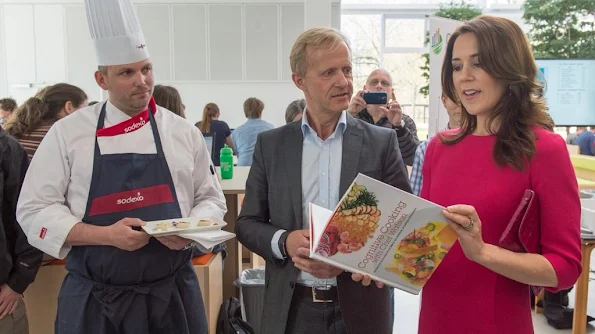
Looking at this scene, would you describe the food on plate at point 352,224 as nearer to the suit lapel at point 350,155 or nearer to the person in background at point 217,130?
the suit lapel at point 350,155

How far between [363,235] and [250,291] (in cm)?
218

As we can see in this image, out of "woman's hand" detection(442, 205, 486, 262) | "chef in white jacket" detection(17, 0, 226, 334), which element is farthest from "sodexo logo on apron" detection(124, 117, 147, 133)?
"woman's hand" detection(442, 205, 486, 262)

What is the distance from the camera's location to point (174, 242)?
162 centimetres

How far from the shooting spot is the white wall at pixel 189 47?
1078 centimetres

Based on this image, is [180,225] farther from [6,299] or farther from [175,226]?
[6,299]

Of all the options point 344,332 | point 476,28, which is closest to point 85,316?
point 344,332

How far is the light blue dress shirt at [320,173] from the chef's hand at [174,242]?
0.93 feet

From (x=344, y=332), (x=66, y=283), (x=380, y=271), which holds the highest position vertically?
(x=380, y=271)

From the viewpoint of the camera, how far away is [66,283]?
173 cm

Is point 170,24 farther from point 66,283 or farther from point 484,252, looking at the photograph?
point 484,252

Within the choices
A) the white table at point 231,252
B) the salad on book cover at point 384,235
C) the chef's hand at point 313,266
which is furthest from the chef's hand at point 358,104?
the salad on book cover at point 384,235

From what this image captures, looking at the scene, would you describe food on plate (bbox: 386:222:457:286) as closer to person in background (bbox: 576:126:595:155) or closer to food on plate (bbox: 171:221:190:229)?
food on plate (bbox: 171:221:190:229)

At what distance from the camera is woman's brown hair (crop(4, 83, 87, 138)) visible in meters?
3.12

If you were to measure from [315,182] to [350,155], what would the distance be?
0.14 meters
